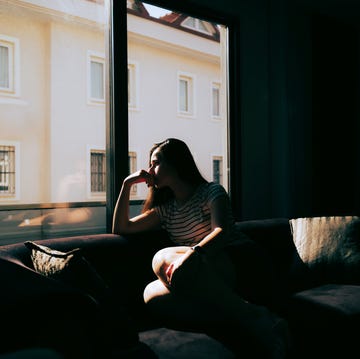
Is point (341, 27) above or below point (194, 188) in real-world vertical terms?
above

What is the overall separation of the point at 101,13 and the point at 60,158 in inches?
299

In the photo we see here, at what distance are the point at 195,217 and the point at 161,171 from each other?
0.92ft

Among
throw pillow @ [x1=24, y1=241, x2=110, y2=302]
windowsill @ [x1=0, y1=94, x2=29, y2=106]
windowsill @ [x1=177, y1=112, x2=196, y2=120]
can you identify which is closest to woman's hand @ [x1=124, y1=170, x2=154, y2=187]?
throw pillow @ [x1=24, y1=241, x2=110, y2=302]

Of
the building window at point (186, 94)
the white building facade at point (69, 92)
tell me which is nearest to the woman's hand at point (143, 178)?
the white building facade at point (69, 92)

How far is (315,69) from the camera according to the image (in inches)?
146

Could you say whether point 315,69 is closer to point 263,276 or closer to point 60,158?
point 263,276

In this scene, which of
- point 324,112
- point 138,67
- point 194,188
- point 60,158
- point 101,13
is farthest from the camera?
point 60,158

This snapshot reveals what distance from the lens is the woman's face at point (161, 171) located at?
1963 millimetres

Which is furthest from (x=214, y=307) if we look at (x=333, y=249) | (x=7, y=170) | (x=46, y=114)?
(x=46, y=114)

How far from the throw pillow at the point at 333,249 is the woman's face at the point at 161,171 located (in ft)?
2.87

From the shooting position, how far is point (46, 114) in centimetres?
1009

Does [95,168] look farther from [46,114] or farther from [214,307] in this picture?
[214,307]

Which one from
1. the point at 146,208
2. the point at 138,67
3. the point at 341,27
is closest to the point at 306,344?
the point at 146,208

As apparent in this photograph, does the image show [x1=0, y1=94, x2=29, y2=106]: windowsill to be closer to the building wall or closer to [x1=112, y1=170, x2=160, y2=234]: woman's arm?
the building wall
